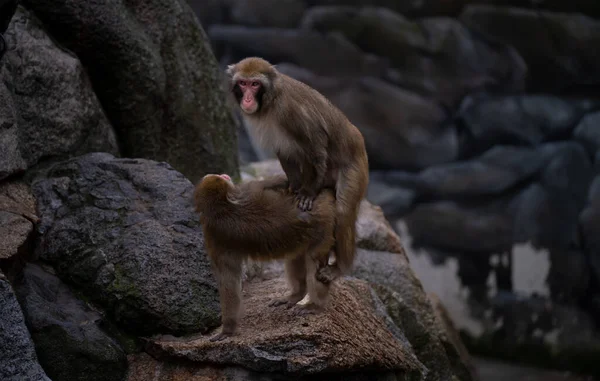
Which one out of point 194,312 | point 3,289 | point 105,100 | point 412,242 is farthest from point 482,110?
point 3,289

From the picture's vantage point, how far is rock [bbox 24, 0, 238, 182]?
696 centimetres

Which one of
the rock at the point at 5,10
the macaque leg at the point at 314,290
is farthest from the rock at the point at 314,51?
the rock at the point at 5,10

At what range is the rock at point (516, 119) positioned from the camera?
11.6 meters

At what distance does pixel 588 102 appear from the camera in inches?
454

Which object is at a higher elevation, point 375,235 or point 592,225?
point 375,235

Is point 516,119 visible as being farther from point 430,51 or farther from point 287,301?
point 287,301

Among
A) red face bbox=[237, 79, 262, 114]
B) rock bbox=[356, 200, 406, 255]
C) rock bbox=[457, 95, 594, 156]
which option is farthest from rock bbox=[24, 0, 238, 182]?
rock bbox=[457, 95, 594, 156]

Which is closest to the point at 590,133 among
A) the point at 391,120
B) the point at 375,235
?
the point at 391,120

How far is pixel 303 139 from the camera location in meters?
5.60

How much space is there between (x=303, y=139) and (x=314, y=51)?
23.3 ft

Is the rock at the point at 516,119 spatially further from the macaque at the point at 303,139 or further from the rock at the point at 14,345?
the rock at the point at 14,345

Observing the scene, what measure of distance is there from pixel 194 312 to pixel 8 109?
2085 mm

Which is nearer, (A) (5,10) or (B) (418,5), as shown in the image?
(A) (5,10)

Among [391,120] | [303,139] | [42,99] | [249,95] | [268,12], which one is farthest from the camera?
[268,12]
